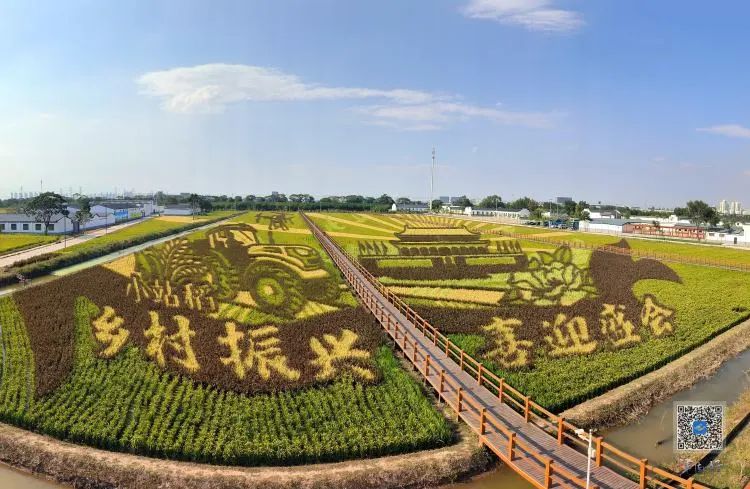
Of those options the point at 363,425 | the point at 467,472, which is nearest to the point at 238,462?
the point at 363,425

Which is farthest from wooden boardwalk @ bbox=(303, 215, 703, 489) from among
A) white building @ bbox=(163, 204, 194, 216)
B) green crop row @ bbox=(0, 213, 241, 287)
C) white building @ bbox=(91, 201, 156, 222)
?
white building @ bbox=(163, 204, 194, 216)

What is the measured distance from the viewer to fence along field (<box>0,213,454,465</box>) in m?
14.0

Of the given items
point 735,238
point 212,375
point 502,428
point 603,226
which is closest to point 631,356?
point 502,428

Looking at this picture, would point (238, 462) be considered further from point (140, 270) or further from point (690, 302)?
point (690, 302)

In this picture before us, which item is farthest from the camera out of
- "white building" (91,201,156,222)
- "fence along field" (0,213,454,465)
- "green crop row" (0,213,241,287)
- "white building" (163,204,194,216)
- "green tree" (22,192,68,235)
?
"white building" (163,204,194,216)

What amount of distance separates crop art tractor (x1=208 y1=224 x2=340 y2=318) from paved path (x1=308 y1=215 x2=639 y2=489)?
8182mm

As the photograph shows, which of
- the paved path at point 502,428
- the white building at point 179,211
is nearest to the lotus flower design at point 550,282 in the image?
the paved path at point 502,428

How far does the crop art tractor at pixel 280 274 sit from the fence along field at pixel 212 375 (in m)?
0.26

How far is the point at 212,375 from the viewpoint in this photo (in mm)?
17828

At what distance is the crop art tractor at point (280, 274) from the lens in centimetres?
2908

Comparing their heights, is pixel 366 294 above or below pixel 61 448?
above

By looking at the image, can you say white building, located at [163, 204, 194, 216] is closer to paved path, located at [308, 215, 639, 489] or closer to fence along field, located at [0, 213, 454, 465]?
fence along field, located at [0, 213, 454, 465]

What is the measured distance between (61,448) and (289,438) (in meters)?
6.19

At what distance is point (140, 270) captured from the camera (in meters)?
38.1
